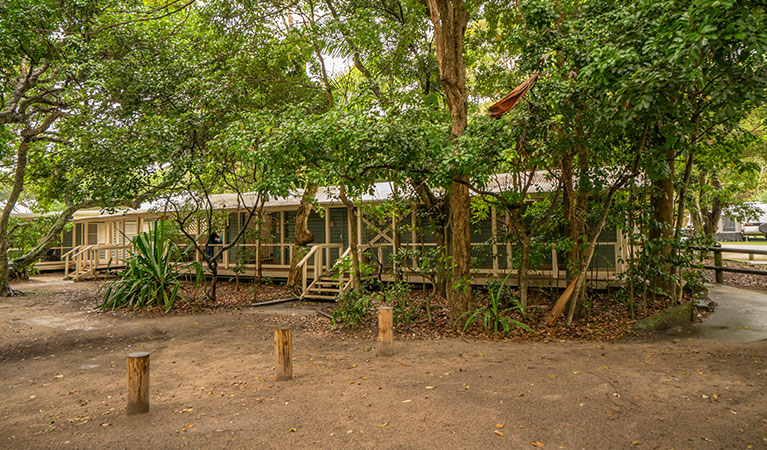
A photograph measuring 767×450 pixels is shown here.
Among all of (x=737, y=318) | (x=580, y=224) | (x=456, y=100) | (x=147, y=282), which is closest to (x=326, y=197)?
(x=147, y=282)

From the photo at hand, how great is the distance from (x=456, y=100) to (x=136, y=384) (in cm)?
596

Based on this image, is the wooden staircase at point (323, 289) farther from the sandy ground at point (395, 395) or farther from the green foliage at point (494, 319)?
the green foliage at point (494, 319)

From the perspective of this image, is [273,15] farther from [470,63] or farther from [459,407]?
[459,407]

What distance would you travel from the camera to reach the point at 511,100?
661 cm

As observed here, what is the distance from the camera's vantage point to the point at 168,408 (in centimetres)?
439

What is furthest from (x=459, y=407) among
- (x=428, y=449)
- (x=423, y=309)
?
(x=423, y=309)

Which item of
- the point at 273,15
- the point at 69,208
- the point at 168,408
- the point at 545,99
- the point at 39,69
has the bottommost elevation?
the point at 168,408

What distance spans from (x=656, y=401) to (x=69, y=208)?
14.2 m

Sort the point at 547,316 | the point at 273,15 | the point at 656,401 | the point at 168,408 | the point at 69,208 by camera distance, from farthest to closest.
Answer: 1. the point at 69,208
2. the point at 273,15
3. the point at 547,316
4. the point at 168,408
5. the point at 656,401

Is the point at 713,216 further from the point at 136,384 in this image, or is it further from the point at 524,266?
the point at 136,384

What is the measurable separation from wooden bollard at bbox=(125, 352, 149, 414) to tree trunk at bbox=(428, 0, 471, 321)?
473cm

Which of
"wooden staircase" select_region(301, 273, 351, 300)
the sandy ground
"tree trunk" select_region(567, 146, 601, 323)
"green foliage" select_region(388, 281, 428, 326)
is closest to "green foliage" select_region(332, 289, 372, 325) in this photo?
"green foliage" select_region(388, 281, 428, 326)

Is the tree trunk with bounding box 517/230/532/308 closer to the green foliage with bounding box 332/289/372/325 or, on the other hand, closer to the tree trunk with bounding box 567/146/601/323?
the tree trunk with bounding box 567/146/601/323

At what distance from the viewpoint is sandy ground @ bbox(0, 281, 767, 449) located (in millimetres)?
3539
